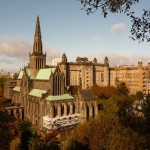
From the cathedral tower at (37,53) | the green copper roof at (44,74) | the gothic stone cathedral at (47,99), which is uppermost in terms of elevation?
the cathedral tower at (37,53)

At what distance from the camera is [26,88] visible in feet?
260

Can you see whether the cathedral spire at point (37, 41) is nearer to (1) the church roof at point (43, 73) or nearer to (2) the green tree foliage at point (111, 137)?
(1) the church roof at point (43, 73)

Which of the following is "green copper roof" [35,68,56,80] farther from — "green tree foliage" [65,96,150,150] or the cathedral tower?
"green tree foliage" [65,96,150,150]

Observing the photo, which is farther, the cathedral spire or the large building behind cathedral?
the cathedral spire

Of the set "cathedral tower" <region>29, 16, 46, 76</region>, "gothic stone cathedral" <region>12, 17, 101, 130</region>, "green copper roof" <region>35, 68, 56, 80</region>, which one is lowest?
"gothic stone cathedral" <region>12, 17, 101, 130</region>

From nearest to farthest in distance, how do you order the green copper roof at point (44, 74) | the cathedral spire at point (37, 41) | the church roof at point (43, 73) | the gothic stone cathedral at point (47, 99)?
the gothic stone cathedral at point (47, 99) < the green copper roof at point (44, 74) < the church roof at point (43, 73) < the cathedral spire at point (37, 41)

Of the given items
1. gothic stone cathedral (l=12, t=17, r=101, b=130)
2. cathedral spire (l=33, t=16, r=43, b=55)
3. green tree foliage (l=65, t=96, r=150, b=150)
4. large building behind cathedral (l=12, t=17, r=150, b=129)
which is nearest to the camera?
green tree foliage (l=65, t=96, r=150, b=150)

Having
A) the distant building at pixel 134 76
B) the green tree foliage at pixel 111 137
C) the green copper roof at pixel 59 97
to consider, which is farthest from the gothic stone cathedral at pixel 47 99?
the distant building at pixel 134 76

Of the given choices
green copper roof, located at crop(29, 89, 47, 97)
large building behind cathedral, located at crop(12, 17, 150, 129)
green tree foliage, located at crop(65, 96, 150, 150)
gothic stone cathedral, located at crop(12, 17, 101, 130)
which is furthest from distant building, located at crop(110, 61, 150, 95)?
green tree foliage, located at crop(65, 96, 150, 150)

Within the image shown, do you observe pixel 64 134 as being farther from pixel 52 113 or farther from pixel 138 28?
pixel 138 28

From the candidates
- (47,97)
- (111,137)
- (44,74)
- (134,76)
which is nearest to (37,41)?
(44,74)

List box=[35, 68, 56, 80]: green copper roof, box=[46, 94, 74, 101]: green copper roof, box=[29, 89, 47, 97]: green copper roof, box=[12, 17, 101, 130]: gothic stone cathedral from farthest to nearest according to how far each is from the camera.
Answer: box=[35, 68, 56, 80]: green copper roof < box=[29, 89, 47, 97]: green copper roof < box=[46, 94, 74, 101]: green copper roof < box=[12, 17, 101, 130]: gothic stone cathedral

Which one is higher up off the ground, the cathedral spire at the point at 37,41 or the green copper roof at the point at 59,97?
the cathedral spire at the point at 37,41

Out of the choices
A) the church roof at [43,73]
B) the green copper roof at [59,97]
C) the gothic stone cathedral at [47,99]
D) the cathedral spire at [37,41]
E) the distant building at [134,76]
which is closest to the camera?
the gothic stone cathedral at [47,99]
